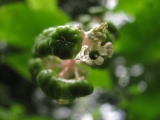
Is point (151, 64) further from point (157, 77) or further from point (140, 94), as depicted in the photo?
point (140, 94)

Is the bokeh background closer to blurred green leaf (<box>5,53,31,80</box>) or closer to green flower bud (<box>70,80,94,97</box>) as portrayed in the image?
blurred green leaf (<box>5,53,31,80</box>)

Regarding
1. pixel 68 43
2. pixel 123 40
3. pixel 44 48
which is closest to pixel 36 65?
pixel 44 48

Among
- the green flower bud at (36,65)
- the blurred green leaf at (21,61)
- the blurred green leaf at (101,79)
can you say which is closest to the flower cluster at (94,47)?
the green flower bud at (36,65)

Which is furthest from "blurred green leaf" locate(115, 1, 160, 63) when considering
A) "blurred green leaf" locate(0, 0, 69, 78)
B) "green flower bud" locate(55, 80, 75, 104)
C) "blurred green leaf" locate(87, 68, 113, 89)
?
"green flower bud" locate(55, 80, 75, 104)

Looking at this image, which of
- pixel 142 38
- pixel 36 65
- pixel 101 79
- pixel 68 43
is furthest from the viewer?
pixel 101 79

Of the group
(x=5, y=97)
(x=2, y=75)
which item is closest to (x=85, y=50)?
(x=5, y=97)

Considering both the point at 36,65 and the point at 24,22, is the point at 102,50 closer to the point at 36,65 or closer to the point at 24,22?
the point at 36,65
